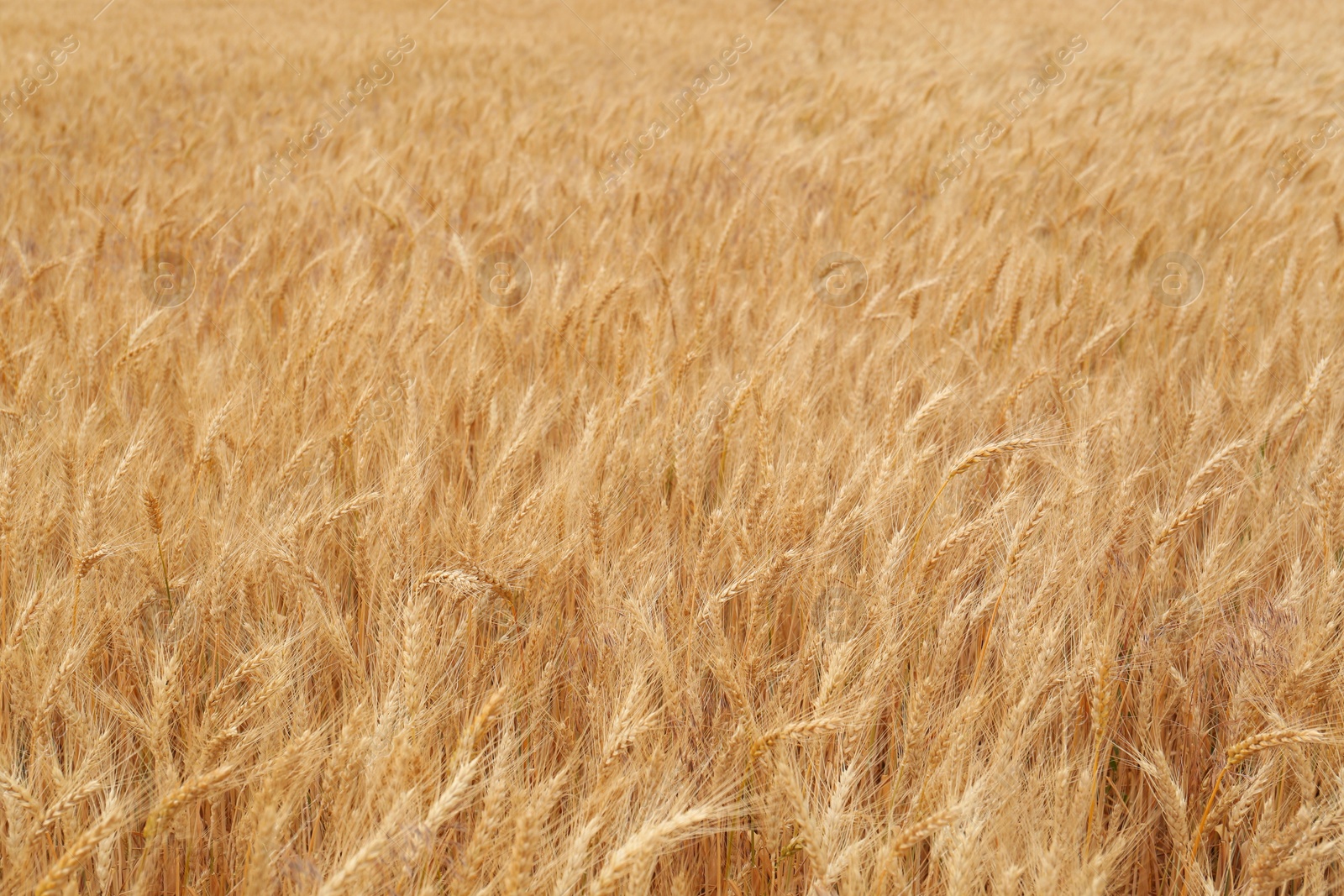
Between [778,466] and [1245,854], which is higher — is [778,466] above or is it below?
above

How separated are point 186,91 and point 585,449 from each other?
5976 mm

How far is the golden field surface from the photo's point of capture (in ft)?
2.89

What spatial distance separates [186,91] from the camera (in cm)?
589

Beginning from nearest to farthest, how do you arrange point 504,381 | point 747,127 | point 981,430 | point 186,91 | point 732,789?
point 732,789 → point 981,430 → point 504,381 → point 747,127 → point 186,91

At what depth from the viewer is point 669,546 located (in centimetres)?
136

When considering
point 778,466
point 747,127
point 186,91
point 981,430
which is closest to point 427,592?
point 778,466

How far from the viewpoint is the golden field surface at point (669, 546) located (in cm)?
88

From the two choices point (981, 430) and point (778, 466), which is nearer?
point (778, 466)

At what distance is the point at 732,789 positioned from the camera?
35.8 inches

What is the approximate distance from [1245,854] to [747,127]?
4.43 meters

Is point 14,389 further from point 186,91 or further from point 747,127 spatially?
point 186,91

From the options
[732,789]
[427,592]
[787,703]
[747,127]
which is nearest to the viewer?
[732,789]

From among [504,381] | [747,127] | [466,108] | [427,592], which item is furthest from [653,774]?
[466,108]

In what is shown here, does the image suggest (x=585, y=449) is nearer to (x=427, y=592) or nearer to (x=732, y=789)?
(x=427, y=592)
